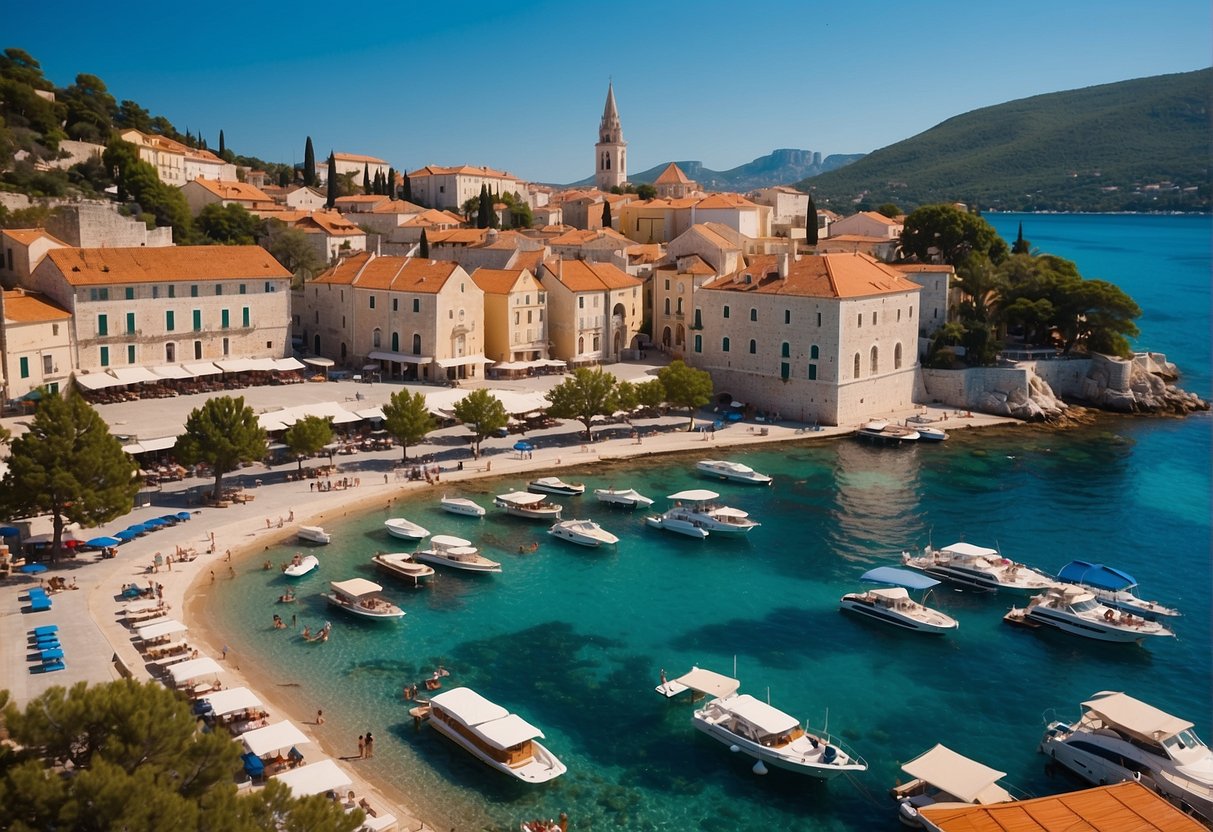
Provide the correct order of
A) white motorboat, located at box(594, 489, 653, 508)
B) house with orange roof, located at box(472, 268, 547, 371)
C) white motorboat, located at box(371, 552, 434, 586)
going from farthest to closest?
house with orange roof, located at box(472, 268, 547, 371) → white motorboat, located at box(594, 489, 653, 508) → white motorboat, located at box(371, 552, 434, 586)

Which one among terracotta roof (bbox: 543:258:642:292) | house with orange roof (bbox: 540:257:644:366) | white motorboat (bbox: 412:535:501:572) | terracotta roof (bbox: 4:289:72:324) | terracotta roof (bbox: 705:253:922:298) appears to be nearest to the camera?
white motorboat (bbox: 412:535:501:572)

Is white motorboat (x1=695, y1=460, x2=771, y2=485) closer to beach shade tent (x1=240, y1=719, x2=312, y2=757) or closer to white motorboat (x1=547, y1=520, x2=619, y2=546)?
white motorboat (x1=547, y1=520, x2=619, y2=546)

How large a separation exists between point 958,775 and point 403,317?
126 feet

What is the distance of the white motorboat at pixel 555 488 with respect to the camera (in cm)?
3844

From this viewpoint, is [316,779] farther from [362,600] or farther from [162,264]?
[162,264]

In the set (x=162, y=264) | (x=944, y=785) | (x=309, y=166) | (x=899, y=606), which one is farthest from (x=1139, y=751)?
(x=309, y=166)

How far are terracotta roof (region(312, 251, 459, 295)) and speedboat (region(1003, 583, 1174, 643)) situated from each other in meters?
31.9

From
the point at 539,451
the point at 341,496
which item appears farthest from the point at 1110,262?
the point at 341,496

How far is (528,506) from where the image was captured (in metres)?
36.1

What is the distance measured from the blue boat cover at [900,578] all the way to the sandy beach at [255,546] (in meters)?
15.1

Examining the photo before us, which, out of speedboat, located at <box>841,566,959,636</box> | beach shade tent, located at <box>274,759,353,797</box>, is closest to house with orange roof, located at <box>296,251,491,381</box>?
speedboat, located at <box>841,566,959,636</box>

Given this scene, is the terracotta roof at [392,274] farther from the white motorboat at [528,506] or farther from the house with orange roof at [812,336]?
the white motorboat at [528,506]

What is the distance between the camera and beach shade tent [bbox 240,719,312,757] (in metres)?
19.6

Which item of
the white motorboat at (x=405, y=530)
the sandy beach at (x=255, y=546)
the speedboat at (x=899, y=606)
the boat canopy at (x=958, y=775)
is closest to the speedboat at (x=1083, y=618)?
the speedboat at (x=899, y=606)
